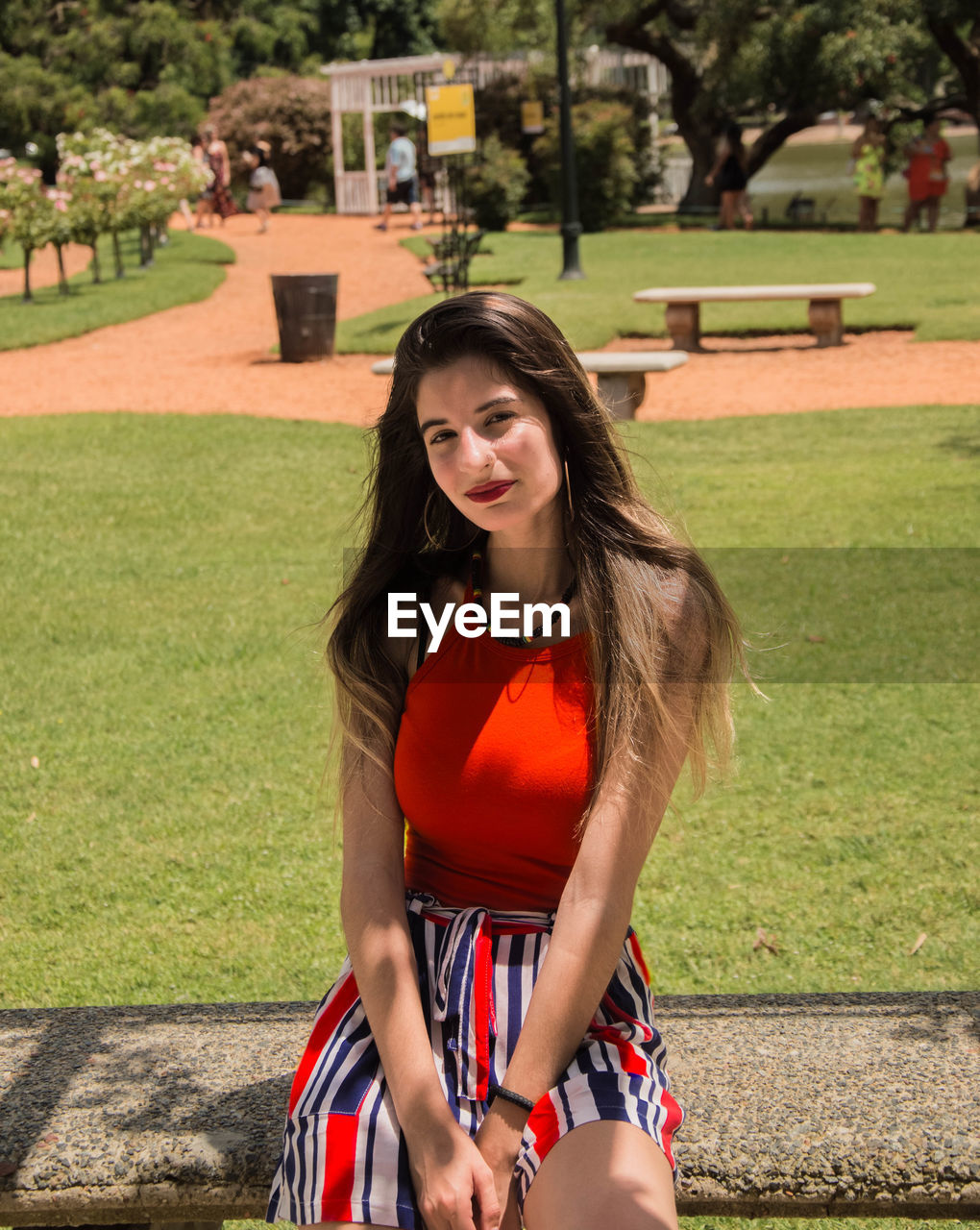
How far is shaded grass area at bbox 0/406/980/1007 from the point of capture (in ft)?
12.5

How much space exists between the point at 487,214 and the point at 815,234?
6.32m

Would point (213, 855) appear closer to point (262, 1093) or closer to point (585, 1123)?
point (262, 1093)

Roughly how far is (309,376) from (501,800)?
11.7 m

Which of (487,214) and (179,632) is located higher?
(487,214)

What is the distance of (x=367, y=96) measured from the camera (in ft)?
94.6

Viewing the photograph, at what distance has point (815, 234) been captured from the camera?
919 inches

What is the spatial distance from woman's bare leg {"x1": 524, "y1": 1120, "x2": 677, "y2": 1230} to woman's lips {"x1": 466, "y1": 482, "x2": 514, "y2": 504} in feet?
3.01

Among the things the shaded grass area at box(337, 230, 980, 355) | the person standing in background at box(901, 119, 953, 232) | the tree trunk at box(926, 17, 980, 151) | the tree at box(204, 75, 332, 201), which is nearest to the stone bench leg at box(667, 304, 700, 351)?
the shaded grass area at box(337, 230, 980, 355)

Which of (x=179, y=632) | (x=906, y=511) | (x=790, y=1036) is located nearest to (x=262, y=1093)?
(x=790, y=1036)

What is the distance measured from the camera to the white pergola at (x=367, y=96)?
2875 cm

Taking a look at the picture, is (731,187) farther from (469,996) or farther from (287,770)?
(469,996)

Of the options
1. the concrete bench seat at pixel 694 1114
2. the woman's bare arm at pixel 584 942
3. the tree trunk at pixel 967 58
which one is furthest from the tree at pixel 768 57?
the woman's bare arm at pixel 584 942

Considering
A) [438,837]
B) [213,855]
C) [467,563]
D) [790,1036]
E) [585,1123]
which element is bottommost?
[213,855]

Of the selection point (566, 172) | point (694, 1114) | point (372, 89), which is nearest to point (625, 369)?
point (566, 172)
